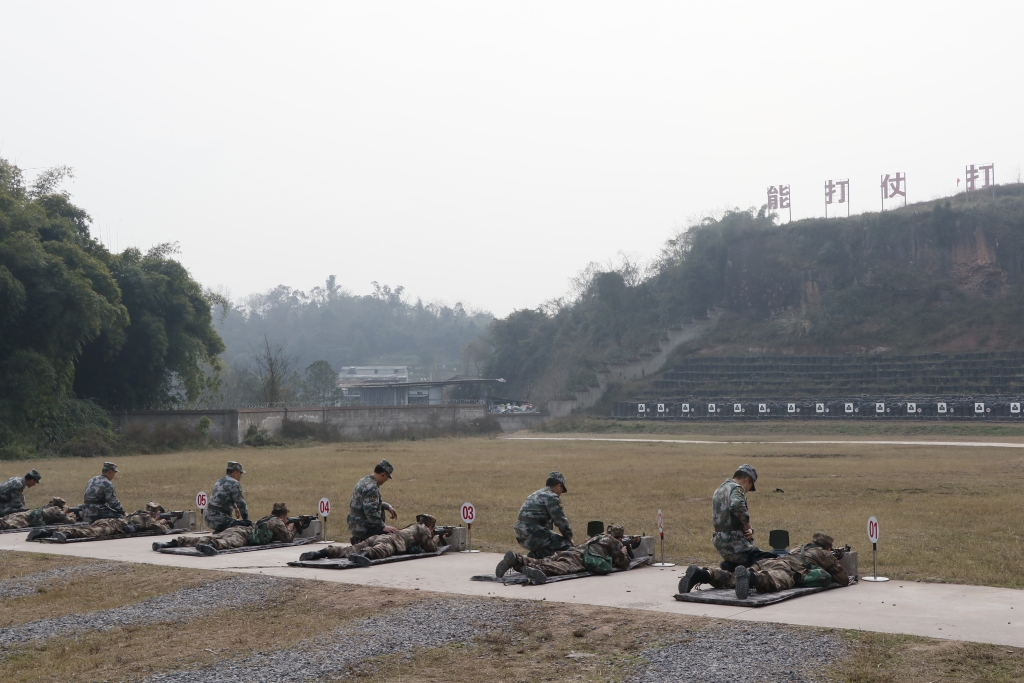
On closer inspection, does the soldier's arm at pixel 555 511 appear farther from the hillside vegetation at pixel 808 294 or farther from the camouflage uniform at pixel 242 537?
the hillside vegetation at pixel 808 294

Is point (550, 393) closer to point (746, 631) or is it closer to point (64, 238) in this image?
point (64, 238)

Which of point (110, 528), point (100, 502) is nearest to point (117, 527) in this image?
point (110, 528)

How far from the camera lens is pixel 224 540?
53.0 feet

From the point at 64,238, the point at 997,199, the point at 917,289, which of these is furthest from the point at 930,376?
the point at 64,238

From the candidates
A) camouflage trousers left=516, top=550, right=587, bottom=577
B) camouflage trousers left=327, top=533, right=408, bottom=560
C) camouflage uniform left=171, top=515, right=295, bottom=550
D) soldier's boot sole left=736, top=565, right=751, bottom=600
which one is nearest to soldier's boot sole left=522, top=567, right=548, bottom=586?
camouflage trousers left=516, top=550, right=587, bottom=577

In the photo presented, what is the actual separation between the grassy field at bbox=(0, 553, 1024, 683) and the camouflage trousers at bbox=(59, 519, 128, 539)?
6.06 meters

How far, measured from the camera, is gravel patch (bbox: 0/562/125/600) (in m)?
13.1

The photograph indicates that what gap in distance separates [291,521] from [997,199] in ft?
314

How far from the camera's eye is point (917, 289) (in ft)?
303

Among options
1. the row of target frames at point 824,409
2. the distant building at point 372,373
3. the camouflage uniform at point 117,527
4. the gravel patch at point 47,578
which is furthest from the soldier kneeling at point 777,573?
the distant building at point 372,373

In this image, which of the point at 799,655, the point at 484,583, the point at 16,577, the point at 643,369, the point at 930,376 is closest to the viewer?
the point at 799,655

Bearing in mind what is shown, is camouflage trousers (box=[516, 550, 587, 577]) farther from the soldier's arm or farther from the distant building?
the distant building

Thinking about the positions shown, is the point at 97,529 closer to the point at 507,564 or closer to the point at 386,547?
the point at 386,547

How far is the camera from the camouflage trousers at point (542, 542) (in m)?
13.2
